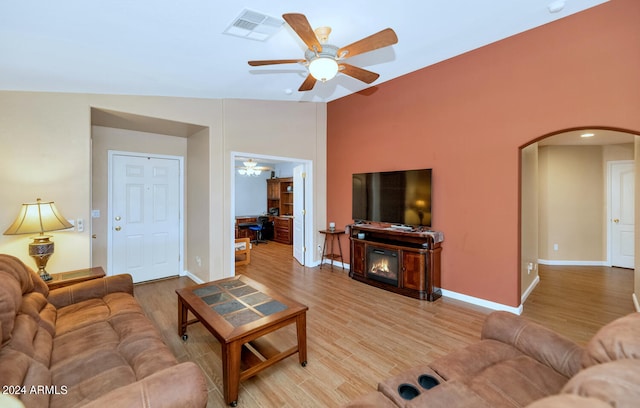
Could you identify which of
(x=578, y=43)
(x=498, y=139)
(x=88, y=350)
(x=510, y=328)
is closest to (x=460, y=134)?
(x=498, y=139)

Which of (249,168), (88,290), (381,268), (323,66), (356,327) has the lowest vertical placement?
(356,327)

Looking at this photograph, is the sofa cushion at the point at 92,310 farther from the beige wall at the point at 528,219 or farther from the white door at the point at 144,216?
the beige wall at the point at 528,219

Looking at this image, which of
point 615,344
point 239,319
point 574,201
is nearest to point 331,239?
point 239,319

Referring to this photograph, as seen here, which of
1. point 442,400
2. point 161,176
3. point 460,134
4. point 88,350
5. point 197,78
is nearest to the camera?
point 442,400

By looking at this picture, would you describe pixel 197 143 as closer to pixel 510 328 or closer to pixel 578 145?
pixel 510 328

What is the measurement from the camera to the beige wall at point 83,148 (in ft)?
9.08

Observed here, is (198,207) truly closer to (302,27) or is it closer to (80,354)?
(80,354)

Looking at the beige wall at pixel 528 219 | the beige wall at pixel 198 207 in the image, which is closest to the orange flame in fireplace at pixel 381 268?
the beige wall at pixel 528 219

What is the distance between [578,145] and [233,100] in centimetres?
679

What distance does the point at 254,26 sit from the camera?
2361 mm

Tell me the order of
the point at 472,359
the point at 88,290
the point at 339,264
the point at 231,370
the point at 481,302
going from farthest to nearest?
the point at 339,264 < the point at 481,302 < the point at 88,290 < the point at 231,370 < the point at 472,359

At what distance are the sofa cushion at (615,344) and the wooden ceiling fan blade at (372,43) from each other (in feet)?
6.84

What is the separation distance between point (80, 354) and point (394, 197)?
12.3 feet

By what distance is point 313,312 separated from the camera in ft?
10.8
